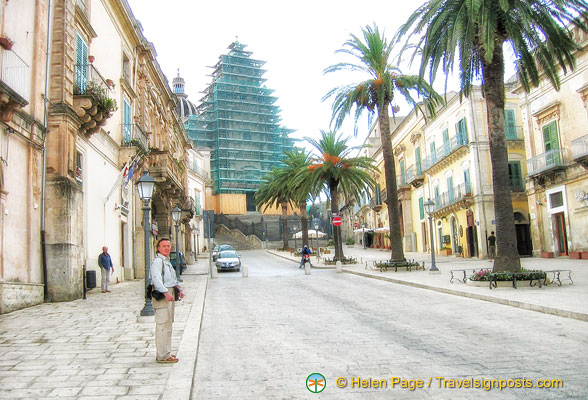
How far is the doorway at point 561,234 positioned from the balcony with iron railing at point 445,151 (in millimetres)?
8020

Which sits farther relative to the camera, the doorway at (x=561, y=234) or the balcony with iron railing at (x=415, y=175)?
the balcony with iron railing at (x=415, y=175)

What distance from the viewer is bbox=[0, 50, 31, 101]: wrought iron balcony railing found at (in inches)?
472

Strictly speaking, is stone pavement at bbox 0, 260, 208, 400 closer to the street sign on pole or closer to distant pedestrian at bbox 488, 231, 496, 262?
the street sign on pole

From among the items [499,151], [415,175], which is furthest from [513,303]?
[415,175]

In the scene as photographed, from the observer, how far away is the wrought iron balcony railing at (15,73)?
12.0 metres

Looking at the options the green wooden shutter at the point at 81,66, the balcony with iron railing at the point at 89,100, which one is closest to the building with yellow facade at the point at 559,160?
the balcony with iron railing at the point at 89,100

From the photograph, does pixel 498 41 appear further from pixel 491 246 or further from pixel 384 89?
pixel 491 246

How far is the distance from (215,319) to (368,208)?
5412cm

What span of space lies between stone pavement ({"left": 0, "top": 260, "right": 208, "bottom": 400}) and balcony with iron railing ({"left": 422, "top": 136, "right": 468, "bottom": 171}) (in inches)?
1038

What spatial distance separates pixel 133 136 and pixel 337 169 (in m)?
12.8

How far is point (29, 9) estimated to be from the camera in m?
13.6

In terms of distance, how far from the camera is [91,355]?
23.0 ft

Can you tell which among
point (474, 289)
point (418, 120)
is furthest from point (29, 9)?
point (418, 120)

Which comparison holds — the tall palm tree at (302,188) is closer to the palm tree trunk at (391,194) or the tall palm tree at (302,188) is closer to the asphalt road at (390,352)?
the palm tree trunk at (391,194)
